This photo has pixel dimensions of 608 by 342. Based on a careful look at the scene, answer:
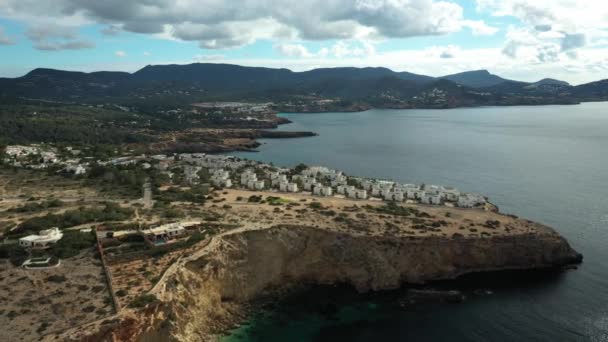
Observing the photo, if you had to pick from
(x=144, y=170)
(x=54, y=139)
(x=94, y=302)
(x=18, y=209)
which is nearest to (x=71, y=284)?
(x=94, y=302)

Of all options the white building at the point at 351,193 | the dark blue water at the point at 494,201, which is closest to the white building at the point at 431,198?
the white building at the point at 351,193

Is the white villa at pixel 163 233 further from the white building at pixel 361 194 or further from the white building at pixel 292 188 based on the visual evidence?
the white building at pixel 361 194

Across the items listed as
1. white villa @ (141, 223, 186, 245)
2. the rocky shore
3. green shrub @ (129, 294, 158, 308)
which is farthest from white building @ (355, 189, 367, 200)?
green shrub @ (129, 294, 158, 308)

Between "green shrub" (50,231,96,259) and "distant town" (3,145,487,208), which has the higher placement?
"green shrub" (50,231,96,259)

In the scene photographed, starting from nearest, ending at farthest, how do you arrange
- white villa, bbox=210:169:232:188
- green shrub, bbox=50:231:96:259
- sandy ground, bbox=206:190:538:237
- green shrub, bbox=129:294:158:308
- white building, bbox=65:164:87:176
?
green shrub, bbox=129:294:158:308 < green shrub, bbox=50:231:96:259 < sandy ground, bbox=206:190:538:237 < white villa, bbox=210:169:232:188 < white building, bbox=65:164:87:176

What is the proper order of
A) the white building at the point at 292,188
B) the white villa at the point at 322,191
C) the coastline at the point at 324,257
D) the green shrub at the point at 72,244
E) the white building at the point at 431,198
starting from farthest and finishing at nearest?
1. the white building at the point at 292,188
2. the white villa at the point at 322,191
3. the white building at the point at 431,198
4. the coastline at the point at 324,257
5. the green shrub at the point at 72,244

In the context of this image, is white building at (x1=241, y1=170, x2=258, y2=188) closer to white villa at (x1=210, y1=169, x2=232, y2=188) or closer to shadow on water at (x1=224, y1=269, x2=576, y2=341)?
white villa at (x1=210, y1=169, x2=232, y2=188)

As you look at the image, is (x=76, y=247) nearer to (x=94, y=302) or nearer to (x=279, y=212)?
(x=94, y=302)

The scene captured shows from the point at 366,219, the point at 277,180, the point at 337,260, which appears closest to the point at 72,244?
the point at 337,260
